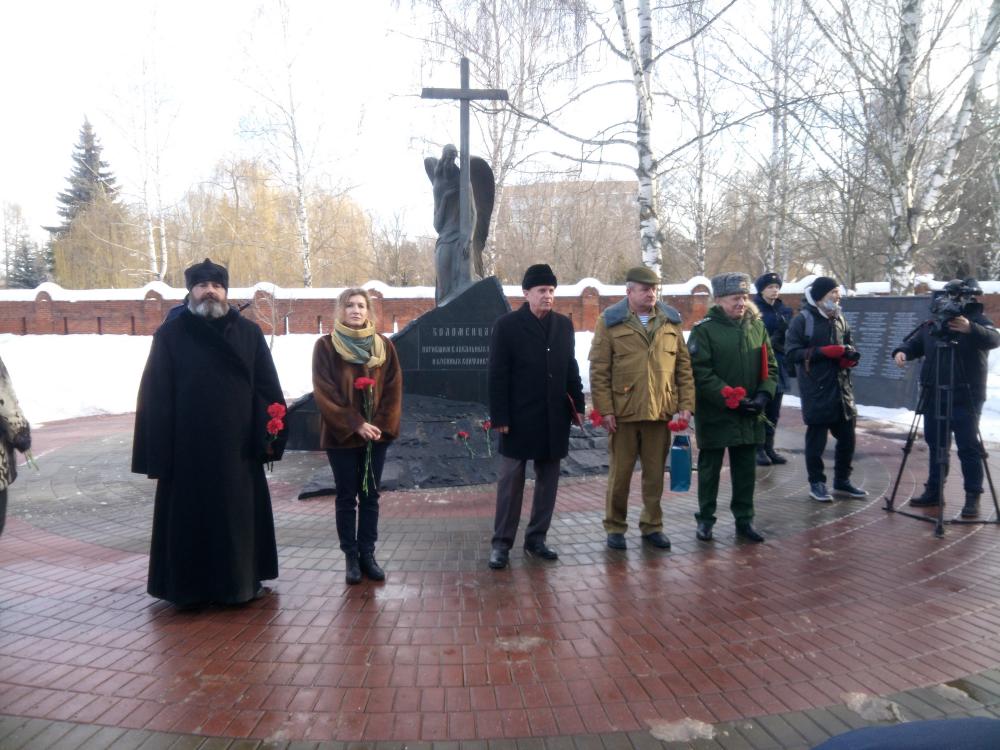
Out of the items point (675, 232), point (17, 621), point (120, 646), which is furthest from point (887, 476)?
point (675, 232)

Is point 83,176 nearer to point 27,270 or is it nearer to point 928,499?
point 27,270

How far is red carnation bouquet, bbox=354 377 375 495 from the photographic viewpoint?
4.44 metres

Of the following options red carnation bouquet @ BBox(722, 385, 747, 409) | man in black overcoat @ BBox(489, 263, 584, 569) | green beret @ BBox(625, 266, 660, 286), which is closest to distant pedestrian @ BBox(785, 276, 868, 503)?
red carnation bouquet @ BBox(722, 385, 747, 409)

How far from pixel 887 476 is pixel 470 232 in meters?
5.75

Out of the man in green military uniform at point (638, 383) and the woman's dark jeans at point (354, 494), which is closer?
the woman's dark jeans at point (354, 494)

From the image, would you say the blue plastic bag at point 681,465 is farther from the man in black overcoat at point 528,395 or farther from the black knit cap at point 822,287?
the black knit cap at point 822,287

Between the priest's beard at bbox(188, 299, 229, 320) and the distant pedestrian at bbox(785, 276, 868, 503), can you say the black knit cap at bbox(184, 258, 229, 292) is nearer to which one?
the priest's beard at bbox(188, 299, 229, 320)

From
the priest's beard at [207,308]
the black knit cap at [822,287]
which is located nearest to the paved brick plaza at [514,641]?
the priest's beard at [207,308]

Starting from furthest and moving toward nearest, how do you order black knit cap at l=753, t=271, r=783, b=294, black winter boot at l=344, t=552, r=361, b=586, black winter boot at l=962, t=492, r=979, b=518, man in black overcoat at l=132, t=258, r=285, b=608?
black knit cap at l=753, t=271, r=783, b=294
black winter boot at l=962, t=492, r=979, b=518
black winter boot at l=344, t=552, r=361, b=586
man in black overcoat at l=132, t=258, r=285, b=608

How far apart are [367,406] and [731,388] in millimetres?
2650

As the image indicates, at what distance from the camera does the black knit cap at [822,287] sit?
6258 millimetres

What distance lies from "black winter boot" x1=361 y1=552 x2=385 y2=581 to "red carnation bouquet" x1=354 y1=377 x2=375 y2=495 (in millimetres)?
456

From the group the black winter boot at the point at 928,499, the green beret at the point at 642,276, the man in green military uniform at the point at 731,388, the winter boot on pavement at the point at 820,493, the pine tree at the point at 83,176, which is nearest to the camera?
the green beret at the point at 642,276

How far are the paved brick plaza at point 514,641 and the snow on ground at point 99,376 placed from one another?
5.62 m
